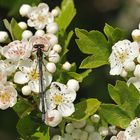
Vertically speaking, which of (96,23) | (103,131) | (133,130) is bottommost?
(96,23)

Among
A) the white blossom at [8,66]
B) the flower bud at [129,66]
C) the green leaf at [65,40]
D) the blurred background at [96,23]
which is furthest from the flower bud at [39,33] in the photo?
the blurred background at [96,23]

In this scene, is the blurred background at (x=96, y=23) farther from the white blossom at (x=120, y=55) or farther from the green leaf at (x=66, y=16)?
the white blossom at (x=120, y=55)

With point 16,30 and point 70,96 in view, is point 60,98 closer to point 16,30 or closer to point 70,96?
point 70,96

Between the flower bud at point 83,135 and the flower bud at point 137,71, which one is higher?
the flower bud at point 137,71

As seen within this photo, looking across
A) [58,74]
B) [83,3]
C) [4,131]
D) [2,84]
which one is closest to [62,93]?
[58,74]

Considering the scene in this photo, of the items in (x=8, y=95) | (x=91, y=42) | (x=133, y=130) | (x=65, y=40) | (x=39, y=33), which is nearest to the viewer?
(x=133, y=130)

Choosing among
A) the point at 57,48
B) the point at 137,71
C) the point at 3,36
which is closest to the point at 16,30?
the point at 3,36

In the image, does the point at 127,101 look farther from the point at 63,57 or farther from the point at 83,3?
the point at 83,3
